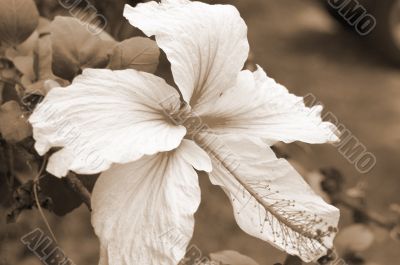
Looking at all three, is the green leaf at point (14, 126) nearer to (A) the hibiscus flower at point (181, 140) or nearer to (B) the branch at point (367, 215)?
(A) the hibiscus flower at point (181, 140)

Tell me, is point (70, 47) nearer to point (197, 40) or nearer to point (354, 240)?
point (197, 40)

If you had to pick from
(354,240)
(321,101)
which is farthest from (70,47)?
(321,101)

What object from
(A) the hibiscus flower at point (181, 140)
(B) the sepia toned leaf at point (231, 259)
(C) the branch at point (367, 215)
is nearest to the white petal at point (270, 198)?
(A) the hibiscus flower at point (181, 140)

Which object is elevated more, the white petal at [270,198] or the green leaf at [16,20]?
the white petal at [270,198]

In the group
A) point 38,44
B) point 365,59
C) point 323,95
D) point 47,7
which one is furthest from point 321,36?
point 38,44

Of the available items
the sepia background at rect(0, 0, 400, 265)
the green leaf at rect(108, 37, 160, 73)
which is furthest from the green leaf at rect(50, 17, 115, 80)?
the sepia background at rect(0, 0, 400, 265)

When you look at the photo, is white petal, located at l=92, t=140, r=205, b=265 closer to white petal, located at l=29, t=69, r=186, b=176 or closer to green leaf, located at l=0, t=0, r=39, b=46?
white petal, located at l=29, t=69, r=186, b=176

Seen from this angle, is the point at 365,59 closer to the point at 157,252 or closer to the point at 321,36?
the point at 321,36
